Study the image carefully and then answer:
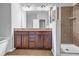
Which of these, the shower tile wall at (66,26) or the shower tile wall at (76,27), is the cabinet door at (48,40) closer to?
the shower tile wall at (66,26)

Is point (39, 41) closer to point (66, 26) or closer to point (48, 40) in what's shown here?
point (48, 40)

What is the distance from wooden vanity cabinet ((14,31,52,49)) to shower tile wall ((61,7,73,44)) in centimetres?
42

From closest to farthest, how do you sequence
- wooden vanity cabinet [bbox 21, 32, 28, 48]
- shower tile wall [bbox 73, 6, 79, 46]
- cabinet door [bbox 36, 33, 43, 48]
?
shower tile wall [bbox 73, 6, 79, 46], cabinet door [bbox 36, 33, 43, 48], wooden vanity cabinet [bbox 21, 32, 28, 48]

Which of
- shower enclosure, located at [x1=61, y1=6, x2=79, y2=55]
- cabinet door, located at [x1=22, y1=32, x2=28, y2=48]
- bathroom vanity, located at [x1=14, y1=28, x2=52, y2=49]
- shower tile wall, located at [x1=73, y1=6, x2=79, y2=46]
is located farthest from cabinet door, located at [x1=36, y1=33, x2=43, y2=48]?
shower tile wall, located at [x1=73, y1=6, x2=79, y2=46]

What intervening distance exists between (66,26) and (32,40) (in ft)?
2.97

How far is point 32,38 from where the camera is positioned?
3.35m

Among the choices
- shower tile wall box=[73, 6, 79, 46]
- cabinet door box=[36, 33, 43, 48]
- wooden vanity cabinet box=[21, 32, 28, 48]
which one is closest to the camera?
shower tile wall box=[73, 6, 79, 46]

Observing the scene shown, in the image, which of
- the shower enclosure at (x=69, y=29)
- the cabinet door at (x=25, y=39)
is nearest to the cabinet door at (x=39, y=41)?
the cabinet door at (x=25, y=39)

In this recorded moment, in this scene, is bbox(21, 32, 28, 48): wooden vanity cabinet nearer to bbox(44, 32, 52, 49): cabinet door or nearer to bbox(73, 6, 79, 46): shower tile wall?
bbox(44, 32, 52, 49): cabinet door

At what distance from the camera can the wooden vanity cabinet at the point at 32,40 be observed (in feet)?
10.7

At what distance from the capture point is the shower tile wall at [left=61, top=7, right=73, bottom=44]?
3.20 metres

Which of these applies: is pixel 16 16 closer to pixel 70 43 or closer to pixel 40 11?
pixel 40 11

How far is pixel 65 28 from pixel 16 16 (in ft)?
4.15

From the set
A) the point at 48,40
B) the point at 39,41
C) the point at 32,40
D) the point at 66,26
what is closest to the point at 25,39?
the point at 32,40
